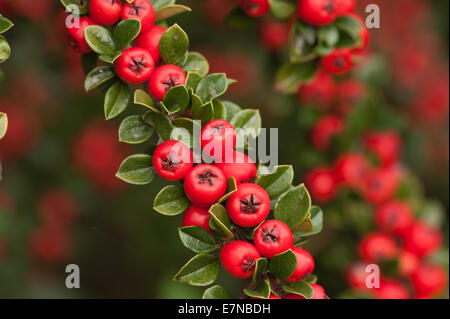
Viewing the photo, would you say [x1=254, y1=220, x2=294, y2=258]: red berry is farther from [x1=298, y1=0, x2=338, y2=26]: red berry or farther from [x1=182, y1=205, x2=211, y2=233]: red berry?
[x1=298, y1=0, x2=338, y2=26]: red berry

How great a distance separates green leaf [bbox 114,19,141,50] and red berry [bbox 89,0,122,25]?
5cm

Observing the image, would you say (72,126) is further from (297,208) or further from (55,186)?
(297,208)

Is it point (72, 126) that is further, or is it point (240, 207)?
point (72, 126)

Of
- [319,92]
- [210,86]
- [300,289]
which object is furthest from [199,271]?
[319,92]

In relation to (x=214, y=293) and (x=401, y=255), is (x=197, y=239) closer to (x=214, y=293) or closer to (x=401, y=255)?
(x=214, y=293)

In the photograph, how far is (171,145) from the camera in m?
1.37

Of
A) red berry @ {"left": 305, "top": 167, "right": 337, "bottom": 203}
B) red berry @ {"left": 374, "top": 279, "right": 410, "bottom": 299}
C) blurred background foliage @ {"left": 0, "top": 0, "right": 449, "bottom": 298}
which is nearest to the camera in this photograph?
red berry @ {"left": 374, "top": 279, "right": 410, "bottom": 299}

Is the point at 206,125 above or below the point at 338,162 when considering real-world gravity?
below

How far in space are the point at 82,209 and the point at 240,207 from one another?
7.12 ft

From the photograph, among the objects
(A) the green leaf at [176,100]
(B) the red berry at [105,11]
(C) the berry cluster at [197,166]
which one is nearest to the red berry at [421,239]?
(C) the berry cluster at [197,166]

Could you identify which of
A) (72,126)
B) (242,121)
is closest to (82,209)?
(72,126)

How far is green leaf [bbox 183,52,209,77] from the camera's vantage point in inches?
61.4

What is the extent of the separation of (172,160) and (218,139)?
0.47 ft

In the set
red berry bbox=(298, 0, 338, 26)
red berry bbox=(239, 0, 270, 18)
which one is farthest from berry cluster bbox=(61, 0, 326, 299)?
red berry bbox=(298, 0, 338, 26)
